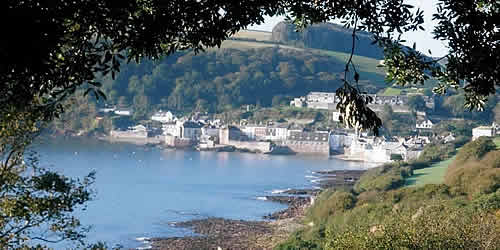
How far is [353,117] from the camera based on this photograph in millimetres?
2707

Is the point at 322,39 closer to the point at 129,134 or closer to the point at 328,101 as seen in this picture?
the point at 328,101

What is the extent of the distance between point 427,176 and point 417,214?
1227 centimetres

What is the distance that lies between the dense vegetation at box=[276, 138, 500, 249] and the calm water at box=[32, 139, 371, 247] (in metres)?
4.08

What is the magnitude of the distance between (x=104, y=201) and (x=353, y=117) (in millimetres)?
23815

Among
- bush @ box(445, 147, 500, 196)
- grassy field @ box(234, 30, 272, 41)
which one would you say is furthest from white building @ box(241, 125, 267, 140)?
grassy field @ box(234, 30, 272, 41)

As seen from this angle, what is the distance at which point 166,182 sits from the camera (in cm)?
3188

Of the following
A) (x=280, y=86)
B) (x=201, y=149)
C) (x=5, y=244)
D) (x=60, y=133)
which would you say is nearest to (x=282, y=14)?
(x=5, y=244)

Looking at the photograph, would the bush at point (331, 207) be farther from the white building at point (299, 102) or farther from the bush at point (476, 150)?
the white building at point (299, 102)

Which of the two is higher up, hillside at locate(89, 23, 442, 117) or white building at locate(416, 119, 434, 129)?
hillside at locate(89, 23, 442, 117)

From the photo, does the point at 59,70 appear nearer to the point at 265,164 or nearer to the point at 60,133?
the point at 265,164

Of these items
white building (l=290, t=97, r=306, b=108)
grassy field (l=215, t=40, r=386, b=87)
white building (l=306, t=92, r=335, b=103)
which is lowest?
white building (l=290, t=97, r=306, b=108)

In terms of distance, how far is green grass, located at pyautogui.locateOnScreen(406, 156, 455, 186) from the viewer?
843 inches

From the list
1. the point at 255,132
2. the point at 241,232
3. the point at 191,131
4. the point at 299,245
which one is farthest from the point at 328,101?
the point at 299,245

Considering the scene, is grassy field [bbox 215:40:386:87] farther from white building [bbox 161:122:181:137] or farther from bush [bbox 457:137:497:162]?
bush [bbox 457:137:497:162]
